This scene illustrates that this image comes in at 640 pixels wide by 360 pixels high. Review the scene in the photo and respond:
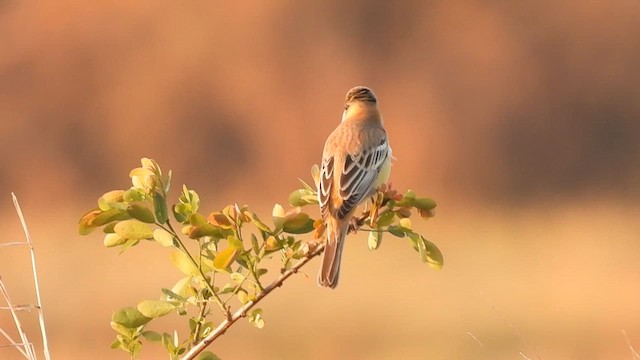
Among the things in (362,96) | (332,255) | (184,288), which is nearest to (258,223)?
(184,288)

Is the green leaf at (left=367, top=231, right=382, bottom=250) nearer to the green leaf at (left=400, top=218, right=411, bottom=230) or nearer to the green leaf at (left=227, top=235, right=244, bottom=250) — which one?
the green leaf at (left=400, top=218, right=411, bottom=230)

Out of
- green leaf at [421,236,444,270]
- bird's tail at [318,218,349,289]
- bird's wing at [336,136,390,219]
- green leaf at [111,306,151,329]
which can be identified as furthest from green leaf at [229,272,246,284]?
bird's wing at [336,136,390,219]

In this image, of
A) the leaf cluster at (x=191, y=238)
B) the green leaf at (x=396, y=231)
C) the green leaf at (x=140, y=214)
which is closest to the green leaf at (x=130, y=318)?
the leaf cluster at (x=191, y=238)

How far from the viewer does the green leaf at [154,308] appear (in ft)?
5.16

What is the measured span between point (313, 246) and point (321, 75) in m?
10.6

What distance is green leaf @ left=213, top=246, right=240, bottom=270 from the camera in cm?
154

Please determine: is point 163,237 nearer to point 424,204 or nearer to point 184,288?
point 184,288

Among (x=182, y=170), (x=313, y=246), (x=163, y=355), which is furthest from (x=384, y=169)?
(x=182, y=170)

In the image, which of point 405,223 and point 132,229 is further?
point 405,223

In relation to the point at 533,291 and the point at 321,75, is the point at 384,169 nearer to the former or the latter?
the point at 533,291

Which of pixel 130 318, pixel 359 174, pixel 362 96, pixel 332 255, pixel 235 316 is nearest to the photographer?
pixel 235 316

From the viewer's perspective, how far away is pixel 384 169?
8.29 ft

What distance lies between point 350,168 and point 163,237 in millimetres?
980

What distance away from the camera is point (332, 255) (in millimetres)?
2262
